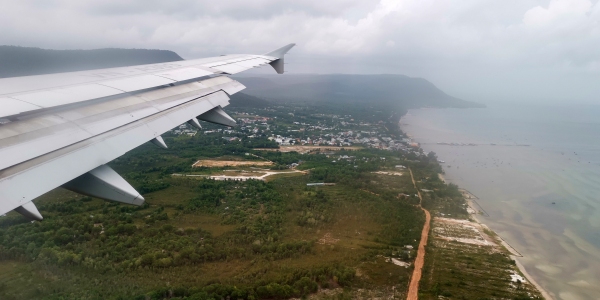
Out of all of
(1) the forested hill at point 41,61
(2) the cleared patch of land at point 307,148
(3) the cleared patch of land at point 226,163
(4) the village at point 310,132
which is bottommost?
A: (3) the cleared patch of land at point 226,163

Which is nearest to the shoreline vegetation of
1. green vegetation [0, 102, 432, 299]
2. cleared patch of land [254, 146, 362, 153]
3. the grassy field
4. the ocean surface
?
the ocean surface

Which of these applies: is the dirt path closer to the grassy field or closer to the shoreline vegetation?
the grassy field

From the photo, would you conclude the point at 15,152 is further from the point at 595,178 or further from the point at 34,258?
the point at 595,178

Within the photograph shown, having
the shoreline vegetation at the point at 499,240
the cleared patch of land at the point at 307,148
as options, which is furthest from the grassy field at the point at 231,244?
the cleared patch of land at the point at 307,148

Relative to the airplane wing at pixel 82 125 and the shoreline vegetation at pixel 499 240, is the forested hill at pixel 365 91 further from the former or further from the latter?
the airplane wing at pixel 82 125

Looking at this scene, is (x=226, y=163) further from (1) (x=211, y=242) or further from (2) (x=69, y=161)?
(2) (x=69, y=161)

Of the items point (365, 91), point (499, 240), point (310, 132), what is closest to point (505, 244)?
point (499, 240)
